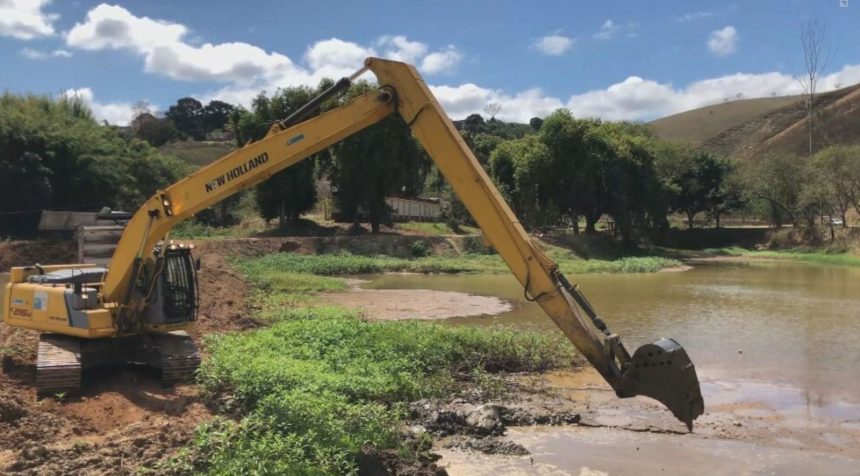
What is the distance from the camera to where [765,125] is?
125 metres

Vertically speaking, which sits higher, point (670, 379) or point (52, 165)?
point (52, 165)

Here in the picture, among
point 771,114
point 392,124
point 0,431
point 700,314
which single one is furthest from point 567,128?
point 771,114

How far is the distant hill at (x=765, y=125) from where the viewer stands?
334 ft

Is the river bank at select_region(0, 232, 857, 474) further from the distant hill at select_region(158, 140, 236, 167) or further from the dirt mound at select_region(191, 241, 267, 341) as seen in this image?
the distant hill at select_region(158, 140, 236, 167)

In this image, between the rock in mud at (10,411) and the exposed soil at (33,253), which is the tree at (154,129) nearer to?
the exposed soil at (33,253)

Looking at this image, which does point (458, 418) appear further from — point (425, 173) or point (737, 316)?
point (425, 173)

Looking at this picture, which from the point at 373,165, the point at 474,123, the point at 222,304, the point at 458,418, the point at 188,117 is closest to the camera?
the point at 458,418

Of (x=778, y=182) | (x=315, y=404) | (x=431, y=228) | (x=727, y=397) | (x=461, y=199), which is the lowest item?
(x=727, y=397)

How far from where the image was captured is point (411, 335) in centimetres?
1420

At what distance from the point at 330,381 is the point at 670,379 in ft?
16.6

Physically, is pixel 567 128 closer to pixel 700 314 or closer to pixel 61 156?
pixel 700 314

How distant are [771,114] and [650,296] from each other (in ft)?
393

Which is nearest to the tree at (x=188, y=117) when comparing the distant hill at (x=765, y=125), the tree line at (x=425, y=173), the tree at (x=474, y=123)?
the tree at (x=474, y=123)

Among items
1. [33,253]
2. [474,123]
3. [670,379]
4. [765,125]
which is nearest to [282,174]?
[33,253]
